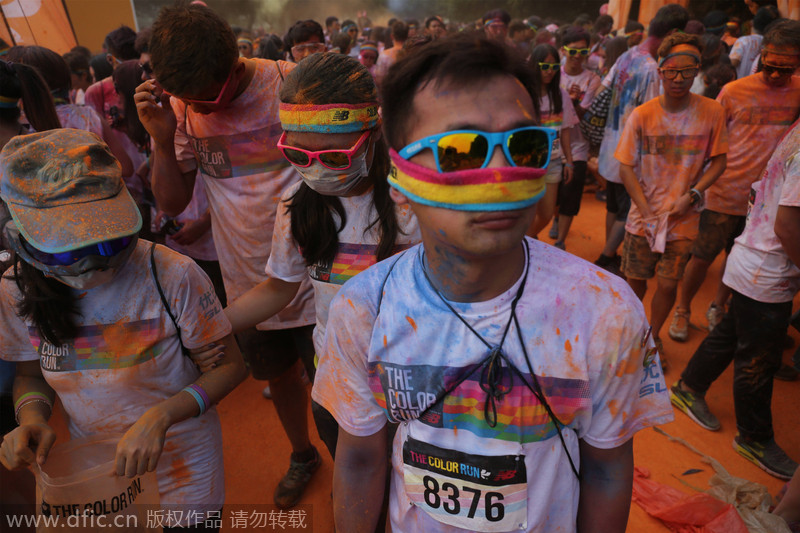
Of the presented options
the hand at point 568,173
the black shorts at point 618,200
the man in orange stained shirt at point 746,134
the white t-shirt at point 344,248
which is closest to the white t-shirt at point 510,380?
the white t-shirt at point 344,248

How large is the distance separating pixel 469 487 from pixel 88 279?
1.38m

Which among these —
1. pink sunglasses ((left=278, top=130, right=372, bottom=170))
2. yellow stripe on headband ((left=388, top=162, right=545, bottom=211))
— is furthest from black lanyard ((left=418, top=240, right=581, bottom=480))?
pink sunglasses ((left=278, top=130, right=372, bottom=170))

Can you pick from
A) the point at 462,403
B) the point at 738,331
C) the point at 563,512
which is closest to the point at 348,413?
the point at 462,403

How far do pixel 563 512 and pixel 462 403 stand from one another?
429mm

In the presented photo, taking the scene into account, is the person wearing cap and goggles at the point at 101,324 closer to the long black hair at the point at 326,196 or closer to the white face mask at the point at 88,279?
the white face mask at the point at 88,279

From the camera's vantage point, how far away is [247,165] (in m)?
2.90

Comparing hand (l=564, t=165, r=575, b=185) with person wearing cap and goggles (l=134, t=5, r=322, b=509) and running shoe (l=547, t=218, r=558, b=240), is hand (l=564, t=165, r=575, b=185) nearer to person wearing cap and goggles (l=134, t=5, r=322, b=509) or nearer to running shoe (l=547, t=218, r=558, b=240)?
running shoe (l=547, t=218, r=558, b=240)

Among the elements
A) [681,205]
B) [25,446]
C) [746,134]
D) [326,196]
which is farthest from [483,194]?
[746,134]

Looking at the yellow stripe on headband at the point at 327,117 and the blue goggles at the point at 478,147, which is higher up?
the blue goggles at the point at 478,147

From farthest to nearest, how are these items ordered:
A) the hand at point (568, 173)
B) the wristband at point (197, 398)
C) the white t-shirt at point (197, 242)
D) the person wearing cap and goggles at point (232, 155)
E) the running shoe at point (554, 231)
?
the running shoe at point (554, 231)
the hand at point (568, 173)
the white t-shirt at point (197, 242)
the person wearing cap and goggles at point (232, 155)
the wristband at point (197, 398)

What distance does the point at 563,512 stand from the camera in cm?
137

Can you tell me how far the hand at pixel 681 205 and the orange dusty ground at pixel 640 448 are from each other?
4.56ft

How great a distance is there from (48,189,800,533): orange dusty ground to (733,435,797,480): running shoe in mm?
43

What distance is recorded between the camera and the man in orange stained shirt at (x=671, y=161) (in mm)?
3818
